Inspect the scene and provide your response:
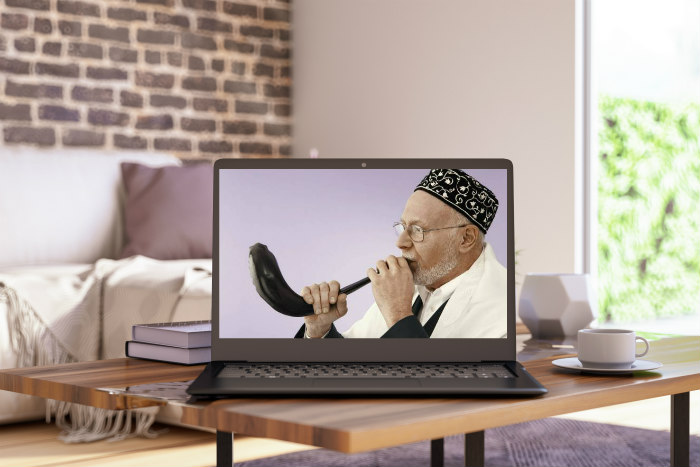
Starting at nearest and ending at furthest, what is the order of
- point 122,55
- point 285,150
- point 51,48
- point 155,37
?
point 51,48 → point 122,55 → point 155,37 → point 285,150

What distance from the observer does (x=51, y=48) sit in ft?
13.8

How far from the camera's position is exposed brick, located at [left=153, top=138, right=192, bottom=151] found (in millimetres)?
4566

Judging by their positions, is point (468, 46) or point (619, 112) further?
point (468, 46)

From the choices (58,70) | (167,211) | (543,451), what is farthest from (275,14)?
(543,451)

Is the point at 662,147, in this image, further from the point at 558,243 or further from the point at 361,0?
the point at 361,0

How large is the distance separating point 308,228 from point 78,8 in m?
3.41

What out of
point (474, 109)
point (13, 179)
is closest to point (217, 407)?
point (13, 179)

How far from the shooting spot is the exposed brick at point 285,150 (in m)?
5.07

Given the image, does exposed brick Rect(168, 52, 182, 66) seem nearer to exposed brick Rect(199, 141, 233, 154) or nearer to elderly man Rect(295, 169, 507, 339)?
exposed brick Rect(199, 141, 233, 154)

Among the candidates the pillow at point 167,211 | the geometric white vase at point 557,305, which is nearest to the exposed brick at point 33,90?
the pillow at point 167,211

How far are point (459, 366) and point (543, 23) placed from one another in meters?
3.01

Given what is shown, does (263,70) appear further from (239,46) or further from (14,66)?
(14,66)

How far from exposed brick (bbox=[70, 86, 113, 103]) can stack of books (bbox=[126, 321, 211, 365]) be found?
3.11 meters

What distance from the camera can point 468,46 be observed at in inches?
166
